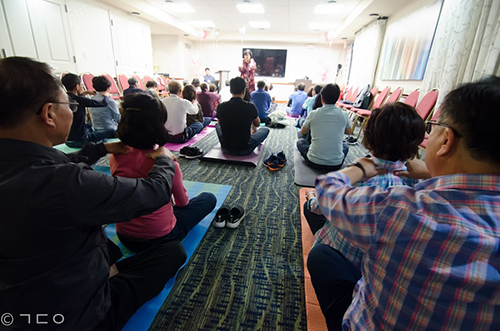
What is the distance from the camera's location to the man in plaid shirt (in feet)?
1.44

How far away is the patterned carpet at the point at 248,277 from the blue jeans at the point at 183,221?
15cm

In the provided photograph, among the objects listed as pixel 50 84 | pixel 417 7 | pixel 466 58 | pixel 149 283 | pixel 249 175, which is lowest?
pixel 249 175

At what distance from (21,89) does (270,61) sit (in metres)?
11.0

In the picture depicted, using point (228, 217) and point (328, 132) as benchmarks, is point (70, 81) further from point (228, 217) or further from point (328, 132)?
point (328, 132)

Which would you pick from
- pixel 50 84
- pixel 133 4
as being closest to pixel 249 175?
pixel 50 84

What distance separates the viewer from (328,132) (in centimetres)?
241

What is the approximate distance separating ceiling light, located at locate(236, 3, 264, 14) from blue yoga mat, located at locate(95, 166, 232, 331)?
5796 mm

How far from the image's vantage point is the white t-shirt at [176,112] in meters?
3.34

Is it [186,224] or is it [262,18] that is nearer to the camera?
[186,224]

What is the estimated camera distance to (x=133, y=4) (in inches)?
241

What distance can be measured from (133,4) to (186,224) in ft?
22.8

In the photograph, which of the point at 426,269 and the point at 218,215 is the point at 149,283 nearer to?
the point at 218,215

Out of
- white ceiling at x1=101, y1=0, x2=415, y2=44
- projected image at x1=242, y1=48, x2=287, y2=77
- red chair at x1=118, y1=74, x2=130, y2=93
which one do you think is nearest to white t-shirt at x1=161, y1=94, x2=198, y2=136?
red chair at x1=118, y1=74, x2=130, y2=93

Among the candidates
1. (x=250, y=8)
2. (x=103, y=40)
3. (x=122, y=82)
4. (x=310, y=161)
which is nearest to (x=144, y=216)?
(x=310, y=161)
